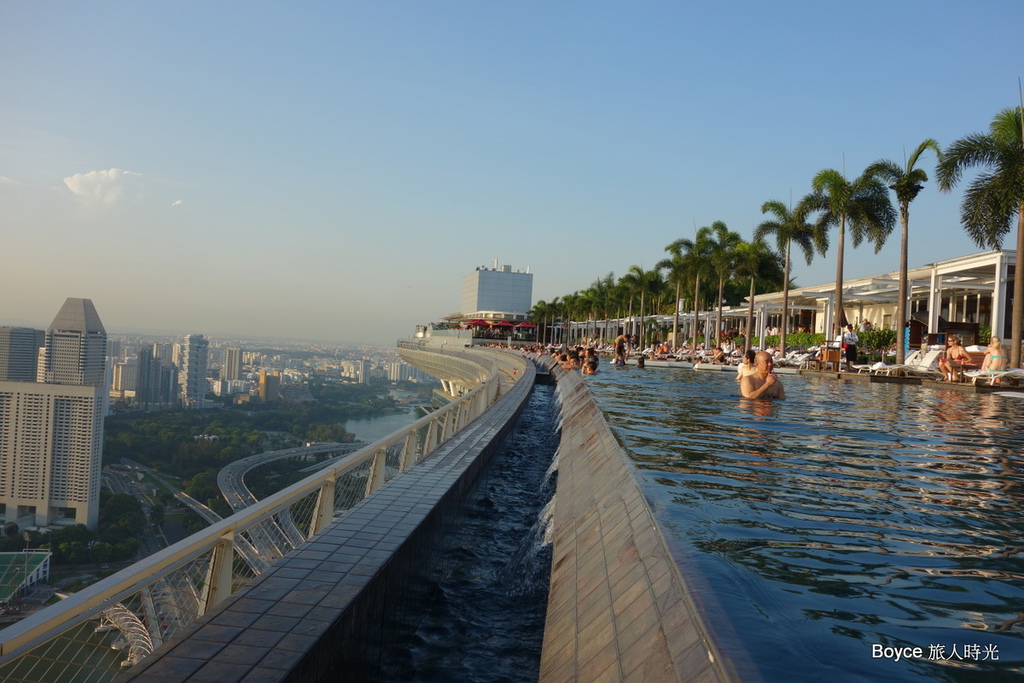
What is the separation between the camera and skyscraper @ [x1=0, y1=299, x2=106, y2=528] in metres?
13.5

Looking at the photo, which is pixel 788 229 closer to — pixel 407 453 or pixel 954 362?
pixel 954 362

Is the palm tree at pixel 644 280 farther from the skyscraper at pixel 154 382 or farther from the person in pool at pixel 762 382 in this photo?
the person in pool at pixel 762 382

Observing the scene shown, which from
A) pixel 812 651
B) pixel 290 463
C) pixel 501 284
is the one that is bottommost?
pixel 290 463

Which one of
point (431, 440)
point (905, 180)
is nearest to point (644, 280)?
point (905, 180)

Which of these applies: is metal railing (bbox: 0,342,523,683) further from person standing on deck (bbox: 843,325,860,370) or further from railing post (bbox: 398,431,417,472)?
person standing on deck (bbox: 843,325,860,370)

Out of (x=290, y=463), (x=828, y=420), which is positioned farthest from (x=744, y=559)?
(x=290, y=463)

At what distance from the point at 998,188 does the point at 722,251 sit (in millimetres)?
31437

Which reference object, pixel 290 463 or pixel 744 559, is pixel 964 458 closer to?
pixel 744 559

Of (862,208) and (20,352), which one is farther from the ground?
(862,208)

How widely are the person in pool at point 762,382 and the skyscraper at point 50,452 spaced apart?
11.5 m

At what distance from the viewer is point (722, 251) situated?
51750mm

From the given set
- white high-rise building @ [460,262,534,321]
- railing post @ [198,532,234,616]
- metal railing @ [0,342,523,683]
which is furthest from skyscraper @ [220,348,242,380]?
white high-rise building @ [460,262,534,321]

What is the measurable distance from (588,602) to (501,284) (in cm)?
15143

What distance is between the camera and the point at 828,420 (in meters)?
10.9
